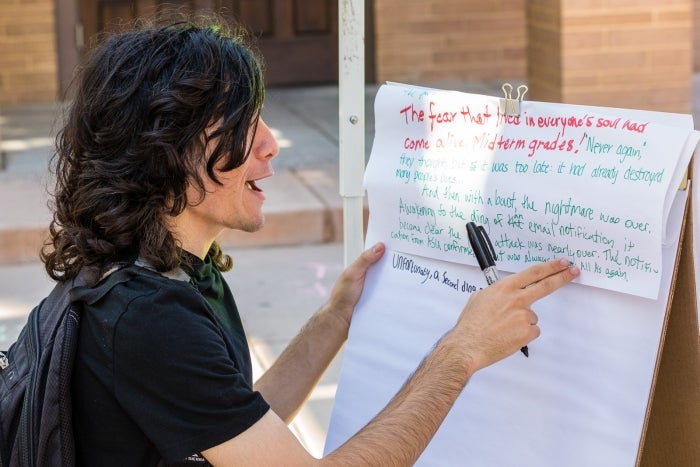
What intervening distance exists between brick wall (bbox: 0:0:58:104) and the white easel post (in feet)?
21.6

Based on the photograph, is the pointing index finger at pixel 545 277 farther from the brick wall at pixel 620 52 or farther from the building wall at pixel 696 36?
the building wall at pixel 696 36

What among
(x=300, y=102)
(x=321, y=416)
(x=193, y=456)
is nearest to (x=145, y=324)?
(x=193, y=456)

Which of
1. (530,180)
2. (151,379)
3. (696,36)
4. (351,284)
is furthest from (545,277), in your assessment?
(696,36)

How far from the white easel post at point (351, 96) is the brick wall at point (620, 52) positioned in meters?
3.73

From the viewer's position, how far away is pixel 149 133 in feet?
6.04

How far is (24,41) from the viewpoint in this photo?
8.86 metres

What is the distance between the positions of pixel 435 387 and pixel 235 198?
444 millimetres

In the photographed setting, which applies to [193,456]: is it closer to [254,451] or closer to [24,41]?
[254,451]

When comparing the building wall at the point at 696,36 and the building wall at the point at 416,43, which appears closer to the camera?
the building wall at the point at 416,43

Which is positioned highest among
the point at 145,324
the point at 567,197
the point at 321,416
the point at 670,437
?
the point at 567,197

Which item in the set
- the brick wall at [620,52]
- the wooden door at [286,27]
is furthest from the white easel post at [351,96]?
the wooden door at [286,27]

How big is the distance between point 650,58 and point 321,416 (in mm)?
3179

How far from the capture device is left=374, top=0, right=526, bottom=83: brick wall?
365 inches

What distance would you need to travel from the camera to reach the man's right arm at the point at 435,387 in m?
1.81
